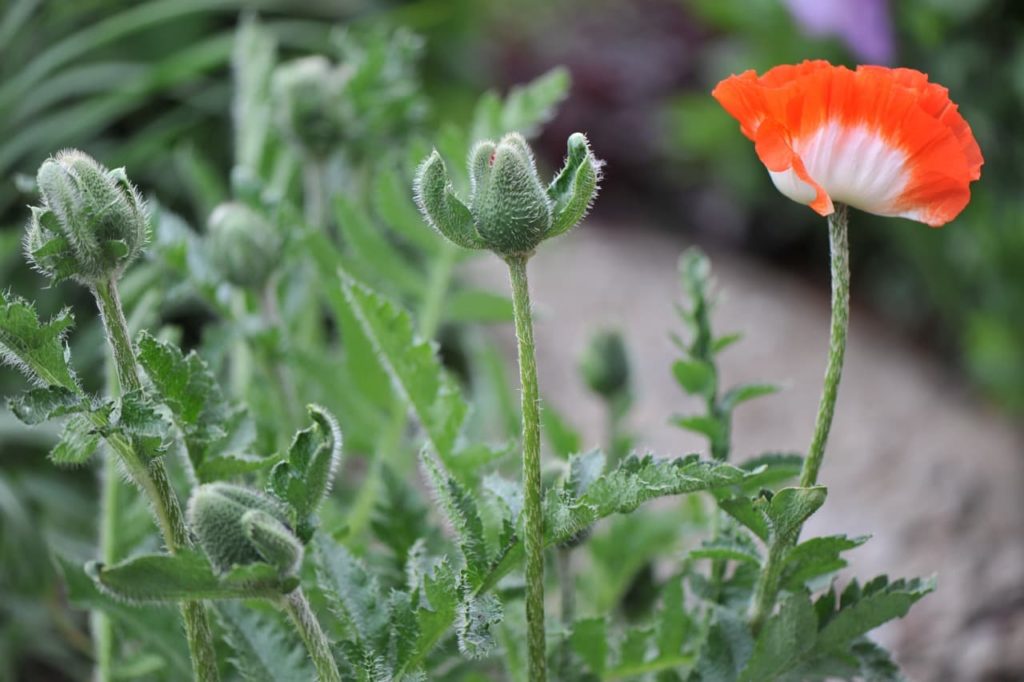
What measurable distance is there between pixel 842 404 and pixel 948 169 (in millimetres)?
1370

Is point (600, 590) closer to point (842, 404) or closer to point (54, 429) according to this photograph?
point (54, 429)

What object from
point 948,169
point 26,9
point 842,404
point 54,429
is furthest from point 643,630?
point 842,404

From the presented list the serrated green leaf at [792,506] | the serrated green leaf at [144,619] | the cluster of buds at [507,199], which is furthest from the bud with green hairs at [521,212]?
the serrated green leaf at [144,619]

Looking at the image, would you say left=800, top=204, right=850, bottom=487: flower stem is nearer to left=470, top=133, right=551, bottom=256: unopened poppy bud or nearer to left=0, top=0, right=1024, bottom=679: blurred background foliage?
left=470, top=133, right=551, bottom=256: unopened poppy bud

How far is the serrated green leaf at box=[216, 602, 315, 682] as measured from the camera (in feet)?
1.94

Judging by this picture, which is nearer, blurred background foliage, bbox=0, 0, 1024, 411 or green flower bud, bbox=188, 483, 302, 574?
green flower bud, bbox=188, 483, 302, 574

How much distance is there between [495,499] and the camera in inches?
23.0

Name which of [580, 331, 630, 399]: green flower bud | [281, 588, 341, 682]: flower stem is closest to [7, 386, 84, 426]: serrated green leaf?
→ [281, 588, 341, 682]: flower stem

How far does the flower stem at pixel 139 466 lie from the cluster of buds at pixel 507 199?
0.14 meters

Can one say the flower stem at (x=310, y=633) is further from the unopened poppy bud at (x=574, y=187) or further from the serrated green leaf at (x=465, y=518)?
the unopened poppy bud at (x=574, y=187)

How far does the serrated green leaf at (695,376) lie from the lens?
633 millimetres

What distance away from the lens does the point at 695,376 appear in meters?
0.64

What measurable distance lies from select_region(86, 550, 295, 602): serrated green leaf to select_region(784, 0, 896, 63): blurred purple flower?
4.59 ft

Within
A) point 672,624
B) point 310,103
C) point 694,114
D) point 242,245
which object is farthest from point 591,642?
point 694,114
